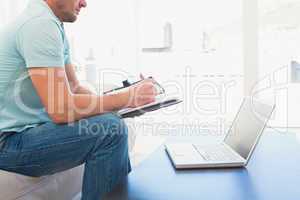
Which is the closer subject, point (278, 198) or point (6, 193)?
point (278, 198)

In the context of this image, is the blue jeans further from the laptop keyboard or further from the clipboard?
the laptop keyboard

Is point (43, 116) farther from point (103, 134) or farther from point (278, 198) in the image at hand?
point (278, 198)

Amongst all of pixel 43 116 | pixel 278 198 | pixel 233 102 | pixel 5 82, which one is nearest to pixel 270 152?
pixel 278 198

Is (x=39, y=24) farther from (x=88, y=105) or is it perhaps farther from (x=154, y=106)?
(x=154, y=106)

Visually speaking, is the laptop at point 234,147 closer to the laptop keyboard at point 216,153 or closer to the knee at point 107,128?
the laptop keyboard at point 216,153

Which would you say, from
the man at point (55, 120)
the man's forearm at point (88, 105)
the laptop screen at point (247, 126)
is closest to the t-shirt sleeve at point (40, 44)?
the man at point (55, 120)

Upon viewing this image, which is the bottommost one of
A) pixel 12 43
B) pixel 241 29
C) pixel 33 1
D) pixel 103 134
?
pixel 103 134

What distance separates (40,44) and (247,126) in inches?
30.5

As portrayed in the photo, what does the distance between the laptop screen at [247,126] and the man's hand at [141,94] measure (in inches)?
14.4

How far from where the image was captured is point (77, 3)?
3.92 feet

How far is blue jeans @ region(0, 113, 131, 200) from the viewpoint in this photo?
0.97 meters

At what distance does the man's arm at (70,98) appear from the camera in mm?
992

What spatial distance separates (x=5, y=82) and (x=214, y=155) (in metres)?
0.75

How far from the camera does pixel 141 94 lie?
1.05 meters
